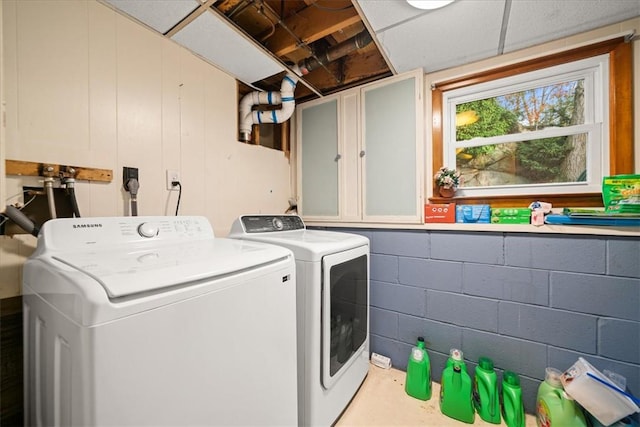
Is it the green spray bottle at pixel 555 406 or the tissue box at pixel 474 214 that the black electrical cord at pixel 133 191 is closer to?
the tissue box at pixel 474 214

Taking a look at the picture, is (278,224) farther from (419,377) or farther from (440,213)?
(419,377)

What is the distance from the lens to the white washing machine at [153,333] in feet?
1.72

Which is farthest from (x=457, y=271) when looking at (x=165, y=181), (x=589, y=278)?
(x=165, y=181)

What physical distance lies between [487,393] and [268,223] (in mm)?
1556

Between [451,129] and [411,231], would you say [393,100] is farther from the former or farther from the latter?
[411,231]

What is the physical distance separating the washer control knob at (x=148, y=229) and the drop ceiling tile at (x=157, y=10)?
3.48ft

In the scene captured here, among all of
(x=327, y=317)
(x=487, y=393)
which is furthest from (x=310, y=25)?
(x=487, y=393)

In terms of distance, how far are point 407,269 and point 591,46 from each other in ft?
5.39

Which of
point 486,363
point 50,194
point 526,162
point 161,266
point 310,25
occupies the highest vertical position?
point 310,25

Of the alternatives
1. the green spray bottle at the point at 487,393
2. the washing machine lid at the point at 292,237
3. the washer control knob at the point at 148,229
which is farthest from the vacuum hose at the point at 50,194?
the green spray bottle at the point at 487,393

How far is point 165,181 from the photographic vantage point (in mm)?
1441

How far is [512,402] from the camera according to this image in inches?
50.7

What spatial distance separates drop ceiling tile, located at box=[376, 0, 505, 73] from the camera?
4.08ft

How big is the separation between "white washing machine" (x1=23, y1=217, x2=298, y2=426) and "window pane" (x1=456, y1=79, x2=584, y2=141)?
1670 millimetres
